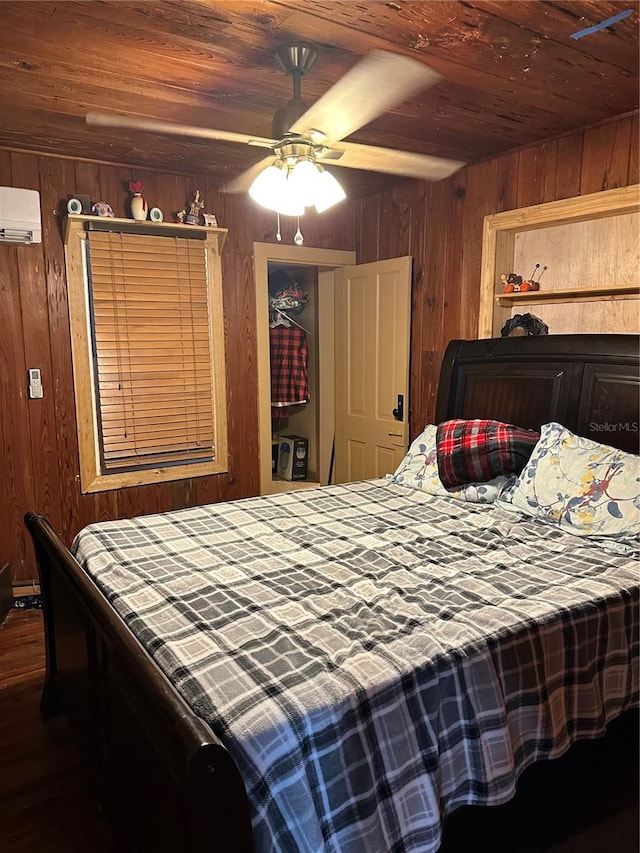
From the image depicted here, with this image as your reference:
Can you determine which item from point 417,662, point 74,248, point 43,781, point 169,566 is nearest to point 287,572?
point 169,566

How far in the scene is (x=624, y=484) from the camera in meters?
2.29

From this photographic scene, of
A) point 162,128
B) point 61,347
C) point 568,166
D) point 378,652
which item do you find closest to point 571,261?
point 568,166

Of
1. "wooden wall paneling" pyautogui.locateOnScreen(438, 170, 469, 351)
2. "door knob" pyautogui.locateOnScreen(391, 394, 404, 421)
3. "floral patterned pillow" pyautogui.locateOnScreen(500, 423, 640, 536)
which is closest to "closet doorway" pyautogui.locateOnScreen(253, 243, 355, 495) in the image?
"door knob" pyautogui.locateOnScreen(391, 394, 404, 421)

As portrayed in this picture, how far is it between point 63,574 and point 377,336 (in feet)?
9.28

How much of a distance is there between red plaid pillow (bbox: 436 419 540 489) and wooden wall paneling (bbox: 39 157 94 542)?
86.3 inches

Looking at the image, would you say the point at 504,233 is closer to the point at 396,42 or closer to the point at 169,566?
the point at 396,42

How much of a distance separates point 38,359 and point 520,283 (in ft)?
9.20

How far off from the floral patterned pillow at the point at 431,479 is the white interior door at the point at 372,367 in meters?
0.83

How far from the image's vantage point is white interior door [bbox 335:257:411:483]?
4.05 m

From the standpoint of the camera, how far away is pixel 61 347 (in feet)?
11.4

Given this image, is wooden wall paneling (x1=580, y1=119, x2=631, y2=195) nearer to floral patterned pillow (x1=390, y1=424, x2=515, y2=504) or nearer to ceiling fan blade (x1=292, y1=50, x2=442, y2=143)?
ceiling fan blade (x1=292, y1=50, x2=442, y2=143)

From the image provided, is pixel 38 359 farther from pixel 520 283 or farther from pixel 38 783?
pixel 520 283

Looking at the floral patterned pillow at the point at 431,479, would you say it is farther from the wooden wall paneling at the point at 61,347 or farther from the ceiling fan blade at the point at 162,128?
the wooden wall paneling at the point at 61,347

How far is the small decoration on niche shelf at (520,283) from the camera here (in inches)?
127
